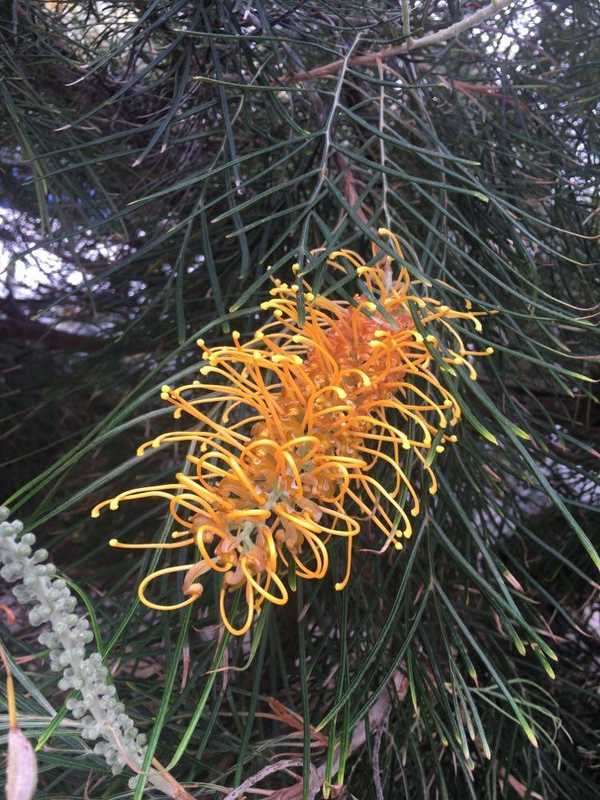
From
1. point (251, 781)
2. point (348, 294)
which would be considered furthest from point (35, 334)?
point (251, 781)

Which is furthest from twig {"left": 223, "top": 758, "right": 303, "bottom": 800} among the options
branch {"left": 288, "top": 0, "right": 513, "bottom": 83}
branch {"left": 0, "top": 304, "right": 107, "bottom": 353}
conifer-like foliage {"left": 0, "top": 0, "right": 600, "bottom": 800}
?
branch {"left": 0, "top": 304, "right": 107, "bottom": 353}

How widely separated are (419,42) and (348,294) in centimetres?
15

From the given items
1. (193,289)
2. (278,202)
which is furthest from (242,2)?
(193,289)

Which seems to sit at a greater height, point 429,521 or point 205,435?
point 205,435

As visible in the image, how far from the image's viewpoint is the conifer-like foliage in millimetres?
388

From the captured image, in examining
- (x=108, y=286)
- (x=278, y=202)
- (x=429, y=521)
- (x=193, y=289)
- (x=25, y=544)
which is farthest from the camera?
(x=108, y=286)

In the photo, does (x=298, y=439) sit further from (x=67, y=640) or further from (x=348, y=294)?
(x=348, y=294)

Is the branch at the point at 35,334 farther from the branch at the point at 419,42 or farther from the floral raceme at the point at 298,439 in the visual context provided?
the floral raceme at the point at 298,439

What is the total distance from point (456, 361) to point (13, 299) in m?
0.68

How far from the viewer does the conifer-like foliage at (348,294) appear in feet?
1.27

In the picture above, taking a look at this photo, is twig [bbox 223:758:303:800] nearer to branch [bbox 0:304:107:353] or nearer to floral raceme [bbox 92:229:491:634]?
floral raceme [bbox 92:229:491:634]

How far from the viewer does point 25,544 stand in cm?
25

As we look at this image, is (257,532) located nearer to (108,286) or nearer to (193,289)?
(193,289)

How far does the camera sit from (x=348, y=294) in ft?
1.55
